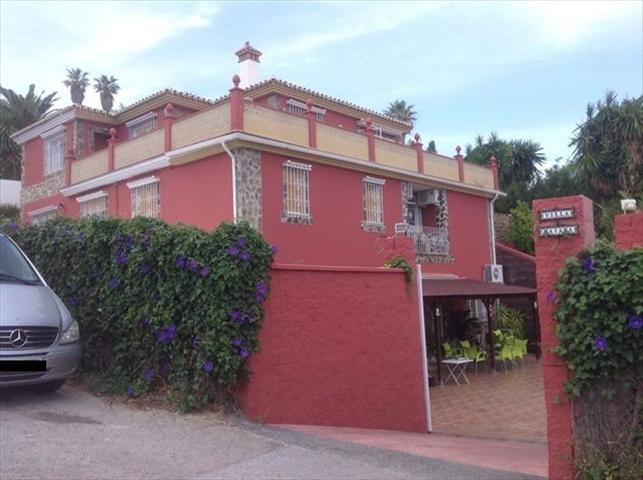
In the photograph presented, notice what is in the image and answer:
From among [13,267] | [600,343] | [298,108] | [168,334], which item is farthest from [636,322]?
[298,108]

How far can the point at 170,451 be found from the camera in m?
5.91

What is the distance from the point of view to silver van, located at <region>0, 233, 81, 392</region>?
6691mm

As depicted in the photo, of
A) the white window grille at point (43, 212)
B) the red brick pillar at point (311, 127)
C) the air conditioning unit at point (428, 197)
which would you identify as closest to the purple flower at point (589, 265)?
the red brick pillar at point (311, 127)

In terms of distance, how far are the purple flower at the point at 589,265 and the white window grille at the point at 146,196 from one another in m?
14.4

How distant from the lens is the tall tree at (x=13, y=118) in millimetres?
33625

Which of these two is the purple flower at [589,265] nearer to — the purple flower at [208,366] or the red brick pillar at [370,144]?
the purple flower at [208,366]

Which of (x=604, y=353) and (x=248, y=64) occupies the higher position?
(x=248, y=64)

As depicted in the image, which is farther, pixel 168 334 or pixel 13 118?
pixel 13 118

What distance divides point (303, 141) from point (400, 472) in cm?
1232

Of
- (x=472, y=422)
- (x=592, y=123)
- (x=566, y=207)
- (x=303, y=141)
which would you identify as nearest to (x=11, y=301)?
(x=566, y=207)

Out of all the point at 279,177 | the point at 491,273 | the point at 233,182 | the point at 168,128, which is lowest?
the point at 491,273

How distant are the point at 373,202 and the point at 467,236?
535cm

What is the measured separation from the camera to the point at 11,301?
691 centimetres

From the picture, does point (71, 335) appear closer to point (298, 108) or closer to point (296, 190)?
point (296, 190)
